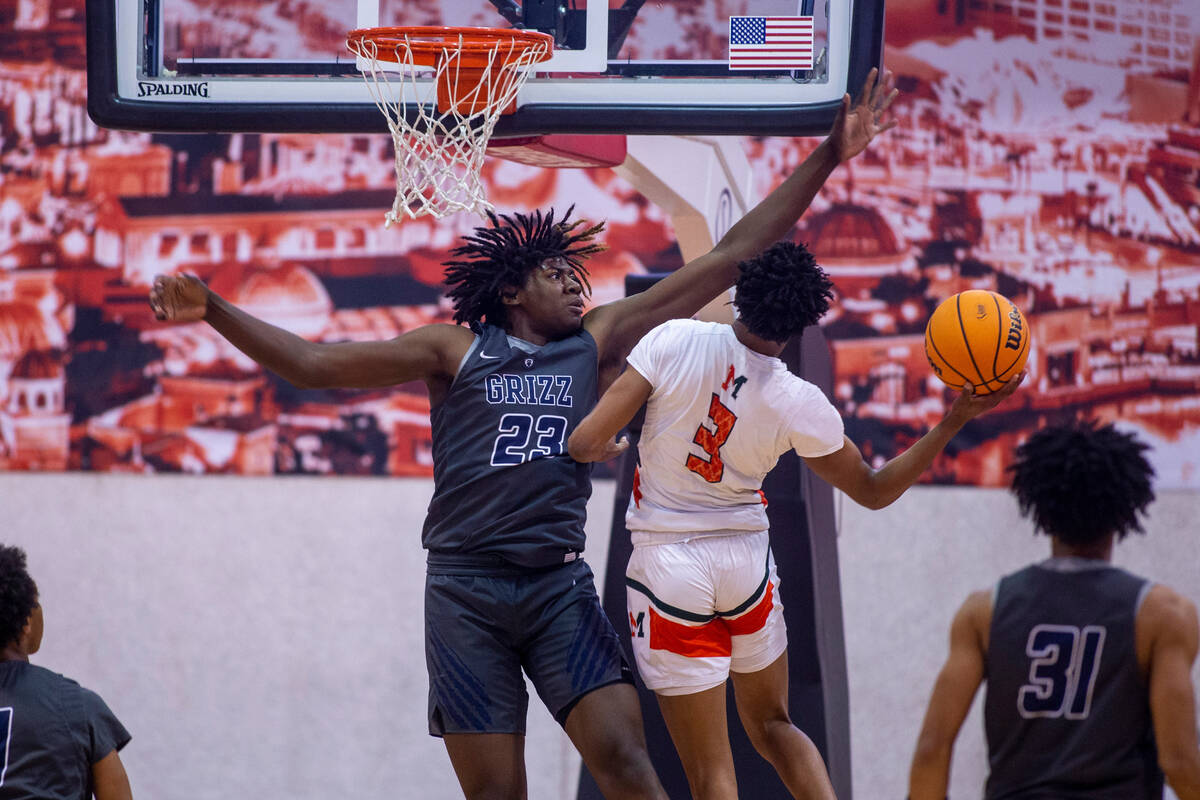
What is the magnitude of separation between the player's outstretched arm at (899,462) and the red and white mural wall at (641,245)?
3583 mm

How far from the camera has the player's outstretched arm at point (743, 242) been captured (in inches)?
155

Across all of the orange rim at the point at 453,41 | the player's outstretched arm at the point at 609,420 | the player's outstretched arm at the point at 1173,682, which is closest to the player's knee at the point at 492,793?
the player's outstretched arm at the point at 609,420

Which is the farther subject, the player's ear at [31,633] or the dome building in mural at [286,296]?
the dome building in mural at [286,296]

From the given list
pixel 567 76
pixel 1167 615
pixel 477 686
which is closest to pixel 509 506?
pixel 477 686

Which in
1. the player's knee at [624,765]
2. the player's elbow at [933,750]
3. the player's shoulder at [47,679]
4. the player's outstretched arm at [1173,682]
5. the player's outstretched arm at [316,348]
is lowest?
the player's knee at [624,765]

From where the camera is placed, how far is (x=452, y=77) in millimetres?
4219

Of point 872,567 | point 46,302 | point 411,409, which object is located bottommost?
point 872,567

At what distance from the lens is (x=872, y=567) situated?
7.57m

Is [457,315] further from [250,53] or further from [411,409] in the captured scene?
[411,409]

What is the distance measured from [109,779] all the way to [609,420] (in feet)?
5.18

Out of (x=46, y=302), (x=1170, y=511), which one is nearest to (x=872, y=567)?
(x=1170, y=511)

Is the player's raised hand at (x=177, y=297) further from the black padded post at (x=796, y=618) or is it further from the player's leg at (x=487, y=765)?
the black padded post at (x=796, y=618)

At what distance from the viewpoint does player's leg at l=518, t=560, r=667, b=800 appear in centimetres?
352

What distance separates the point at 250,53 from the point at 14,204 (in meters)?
3.91
